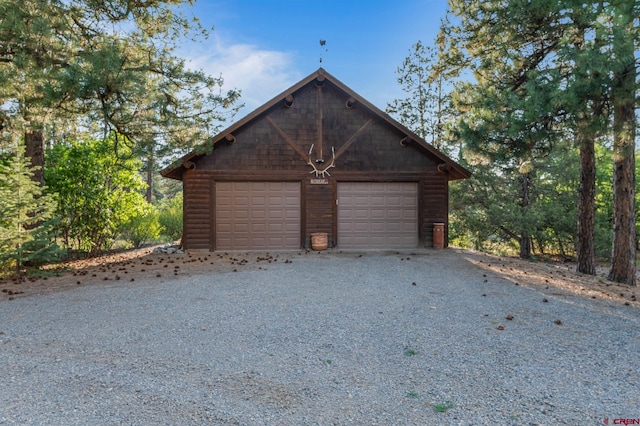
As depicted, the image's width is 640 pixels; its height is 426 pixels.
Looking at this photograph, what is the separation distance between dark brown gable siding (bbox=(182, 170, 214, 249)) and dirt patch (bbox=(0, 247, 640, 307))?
423 millimetres

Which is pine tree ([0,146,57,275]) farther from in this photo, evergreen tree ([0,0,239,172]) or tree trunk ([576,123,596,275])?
tree trunk ([576,123,596,275])

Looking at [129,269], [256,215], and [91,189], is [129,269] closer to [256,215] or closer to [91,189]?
[91,189]

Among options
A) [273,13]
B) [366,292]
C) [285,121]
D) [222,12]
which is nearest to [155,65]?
[222,12]

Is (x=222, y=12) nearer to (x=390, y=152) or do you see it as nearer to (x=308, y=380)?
(x=390, y=152)

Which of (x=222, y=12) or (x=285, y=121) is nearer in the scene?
(x=222, y=12)

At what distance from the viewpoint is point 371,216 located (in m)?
11.3

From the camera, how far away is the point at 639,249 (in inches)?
695

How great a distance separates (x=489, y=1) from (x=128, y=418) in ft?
37.7

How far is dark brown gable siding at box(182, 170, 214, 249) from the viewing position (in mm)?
10719

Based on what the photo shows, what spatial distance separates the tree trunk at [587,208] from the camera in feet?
29.2

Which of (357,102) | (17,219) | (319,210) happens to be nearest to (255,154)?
(319,210)

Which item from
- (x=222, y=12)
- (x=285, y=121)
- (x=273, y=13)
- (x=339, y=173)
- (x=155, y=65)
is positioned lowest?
(x=339, y=173)

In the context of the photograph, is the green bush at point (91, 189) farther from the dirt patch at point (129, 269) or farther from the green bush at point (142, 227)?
the green bush at point (142, 227)

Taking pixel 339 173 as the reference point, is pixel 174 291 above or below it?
below
